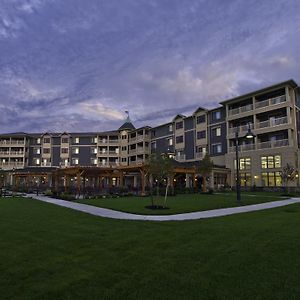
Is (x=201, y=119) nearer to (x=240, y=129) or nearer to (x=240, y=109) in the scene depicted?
(x=240, y=109)

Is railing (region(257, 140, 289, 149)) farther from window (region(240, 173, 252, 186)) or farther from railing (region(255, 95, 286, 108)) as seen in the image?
railing (region(255, 95, 286, 108))

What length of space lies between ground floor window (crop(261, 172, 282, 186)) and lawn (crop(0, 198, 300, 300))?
3130cm

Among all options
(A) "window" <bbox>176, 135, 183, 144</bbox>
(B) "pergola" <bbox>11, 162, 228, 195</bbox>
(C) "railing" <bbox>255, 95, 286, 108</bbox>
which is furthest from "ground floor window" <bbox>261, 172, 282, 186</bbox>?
(A) "window" <bbox>176, 135, 183, 144</bbox>

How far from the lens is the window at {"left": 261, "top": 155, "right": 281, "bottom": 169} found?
38906mm

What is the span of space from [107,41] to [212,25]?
13.0 m

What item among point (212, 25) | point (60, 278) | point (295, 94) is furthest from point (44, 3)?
point (295, 94)

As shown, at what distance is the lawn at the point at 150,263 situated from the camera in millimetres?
4559

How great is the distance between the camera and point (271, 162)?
1564 inches

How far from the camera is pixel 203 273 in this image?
17.6ft

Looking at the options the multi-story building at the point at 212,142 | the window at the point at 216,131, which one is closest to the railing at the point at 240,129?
the multi-story building at the point at 212,142

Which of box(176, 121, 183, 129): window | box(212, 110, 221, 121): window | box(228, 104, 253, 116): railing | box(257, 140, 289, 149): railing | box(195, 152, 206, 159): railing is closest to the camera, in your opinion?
box(257, 140, 289, 149): railing

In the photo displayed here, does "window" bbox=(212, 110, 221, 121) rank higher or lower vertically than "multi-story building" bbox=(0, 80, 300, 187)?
higher

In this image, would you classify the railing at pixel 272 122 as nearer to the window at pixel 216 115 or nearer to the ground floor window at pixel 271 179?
the ground floor window at pixel 271 179

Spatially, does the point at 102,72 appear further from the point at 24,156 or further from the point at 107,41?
the point at 24,156
